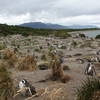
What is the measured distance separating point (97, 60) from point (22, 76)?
520cm

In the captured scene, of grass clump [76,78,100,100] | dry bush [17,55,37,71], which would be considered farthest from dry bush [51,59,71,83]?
grass clump [76,78,100,100]

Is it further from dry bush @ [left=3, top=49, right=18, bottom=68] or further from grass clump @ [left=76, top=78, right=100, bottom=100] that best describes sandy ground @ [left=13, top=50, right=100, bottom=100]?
dry bush @ [left=3, top=49, right=18, bottom=68]

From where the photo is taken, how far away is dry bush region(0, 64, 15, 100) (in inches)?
266

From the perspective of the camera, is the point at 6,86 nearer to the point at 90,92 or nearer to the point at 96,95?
the point at 90,92

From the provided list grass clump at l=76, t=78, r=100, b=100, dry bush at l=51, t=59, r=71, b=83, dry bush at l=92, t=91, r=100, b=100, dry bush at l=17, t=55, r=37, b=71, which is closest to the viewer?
dry bush at l=92, t=91, r=100, b=100

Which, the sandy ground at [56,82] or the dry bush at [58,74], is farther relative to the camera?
the dry bush at [58,74]

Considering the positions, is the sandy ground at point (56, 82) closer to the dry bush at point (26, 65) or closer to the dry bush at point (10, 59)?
the dry bush at point (26, 65)

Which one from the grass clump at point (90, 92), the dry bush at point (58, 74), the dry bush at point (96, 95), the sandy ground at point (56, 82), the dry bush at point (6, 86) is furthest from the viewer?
the dry bush at point (58, 74)

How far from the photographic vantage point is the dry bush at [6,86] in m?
6.75

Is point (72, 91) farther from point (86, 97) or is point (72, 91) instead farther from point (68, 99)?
point (86, 97)

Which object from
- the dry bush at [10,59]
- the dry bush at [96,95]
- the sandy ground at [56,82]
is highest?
the dry bush at [96,95]

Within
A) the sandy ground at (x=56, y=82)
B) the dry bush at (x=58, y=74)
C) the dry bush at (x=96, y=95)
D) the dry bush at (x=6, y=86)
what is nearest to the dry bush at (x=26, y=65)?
the sandy ground at (x=56, y=82)

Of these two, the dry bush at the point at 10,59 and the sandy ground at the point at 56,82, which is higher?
the dry bush at the point at 10,59

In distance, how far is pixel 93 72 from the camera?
10.2 m
